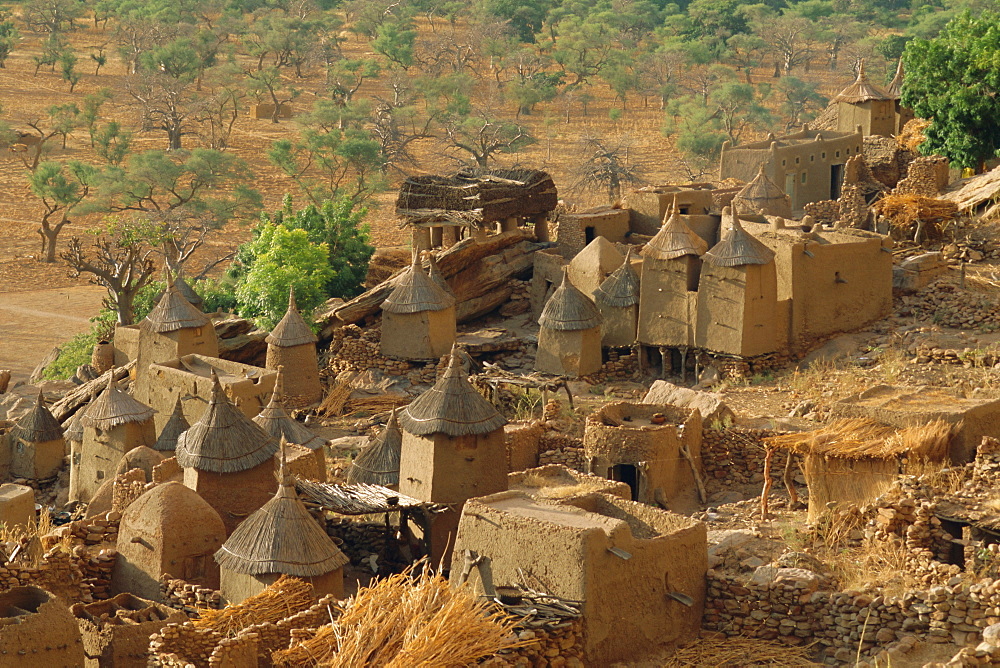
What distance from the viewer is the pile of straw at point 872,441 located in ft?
53.8

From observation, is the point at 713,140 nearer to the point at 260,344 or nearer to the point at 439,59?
the point at 439,59

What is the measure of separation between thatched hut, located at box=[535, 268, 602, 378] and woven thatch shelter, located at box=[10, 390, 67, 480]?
29.3ft

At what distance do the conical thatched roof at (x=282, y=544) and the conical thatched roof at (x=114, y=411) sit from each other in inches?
328

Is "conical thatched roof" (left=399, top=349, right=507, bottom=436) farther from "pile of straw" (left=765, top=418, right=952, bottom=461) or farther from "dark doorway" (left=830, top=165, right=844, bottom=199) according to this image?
"dark doorway" (left=830, top=165, right=844, bottom=199)

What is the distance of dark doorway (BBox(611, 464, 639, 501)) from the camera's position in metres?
19.7

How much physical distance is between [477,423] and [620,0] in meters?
Result: 69.0

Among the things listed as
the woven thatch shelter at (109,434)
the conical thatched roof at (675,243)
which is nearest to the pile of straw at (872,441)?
the conical thatched roof at (675,243)

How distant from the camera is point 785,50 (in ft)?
235

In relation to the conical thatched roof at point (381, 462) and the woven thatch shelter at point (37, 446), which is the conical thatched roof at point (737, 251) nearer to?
the conical thatched roof at point (381, 462)

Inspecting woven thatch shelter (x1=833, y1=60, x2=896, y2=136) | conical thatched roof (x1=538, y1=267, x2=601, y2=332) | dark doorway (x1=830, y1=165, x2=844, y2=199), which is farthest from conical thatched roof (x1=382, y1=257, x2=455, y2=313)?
woven thatch shelter (x1=833, y1=60, x2=896, y2=136)

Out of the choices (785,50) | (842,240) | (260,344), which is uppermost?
(785,50)

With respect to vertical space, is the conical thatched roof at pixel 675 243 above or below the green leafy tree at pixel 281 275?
above

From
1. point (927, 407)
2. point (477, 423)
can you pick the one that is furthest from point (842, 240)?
point (477, 423)

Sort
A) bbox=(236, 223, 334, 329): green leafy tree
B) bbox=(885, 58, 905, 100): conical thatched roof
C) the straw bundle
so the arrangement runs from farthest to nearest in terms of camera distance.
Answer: bbox=(885, 58, 905, 100): conical thatched roof < bbox=(236, 223, 334, 329): green leafy tree < the straw bundle
